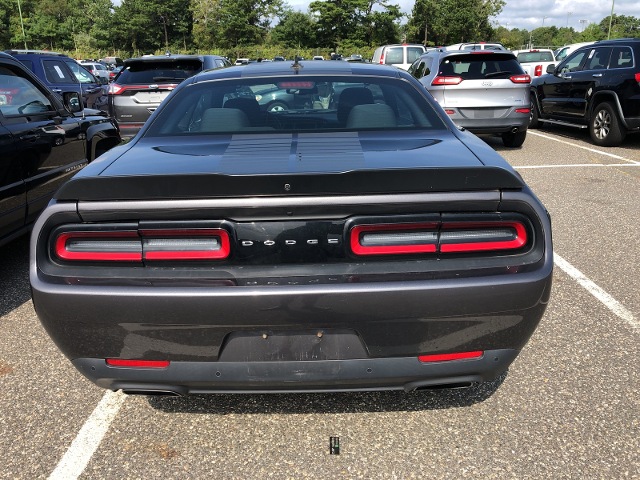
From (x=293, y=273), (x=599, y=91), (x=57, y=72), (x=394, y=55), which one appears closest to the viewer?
(x=293, y=273)

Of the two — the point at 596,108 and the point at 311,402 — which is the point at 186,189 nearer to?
the point at 311,402

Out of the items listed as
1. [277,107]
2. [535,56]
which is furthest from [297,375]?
[535,56]

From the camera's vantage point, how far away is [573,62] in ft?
36.6

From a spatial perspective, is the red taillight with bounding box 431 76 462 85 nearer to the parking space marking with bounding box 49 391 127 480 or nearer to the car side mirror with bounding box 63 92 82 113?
the car side mirror with bounding box 63 92 82 113

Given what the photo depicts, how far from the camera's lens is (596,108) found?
10250 mm

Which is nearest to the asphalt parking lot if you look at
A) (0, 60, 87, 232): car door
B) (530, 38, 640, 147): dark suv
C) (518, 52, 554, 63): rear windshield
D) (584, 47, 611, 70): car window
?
(0, 60, 87, 232): car door

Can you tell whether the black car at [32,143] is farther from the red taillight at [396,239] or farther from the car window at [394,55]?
the car window at [394,55]

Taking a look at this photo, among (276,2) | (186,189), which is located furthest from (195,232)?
(276,2)

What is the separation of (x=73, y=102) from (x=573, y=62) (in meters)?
9.44

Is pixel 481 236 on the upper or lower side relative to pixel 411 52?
lower

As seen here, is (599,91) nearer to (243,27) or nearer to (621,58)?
(621,58)

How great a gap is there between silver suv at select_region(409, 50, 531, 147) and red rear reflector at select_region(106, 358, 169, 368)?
804 cm

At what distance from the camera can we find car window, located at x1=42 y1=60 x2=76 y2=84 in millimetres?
11664

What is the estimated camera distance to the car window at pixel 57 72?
11.7 m
